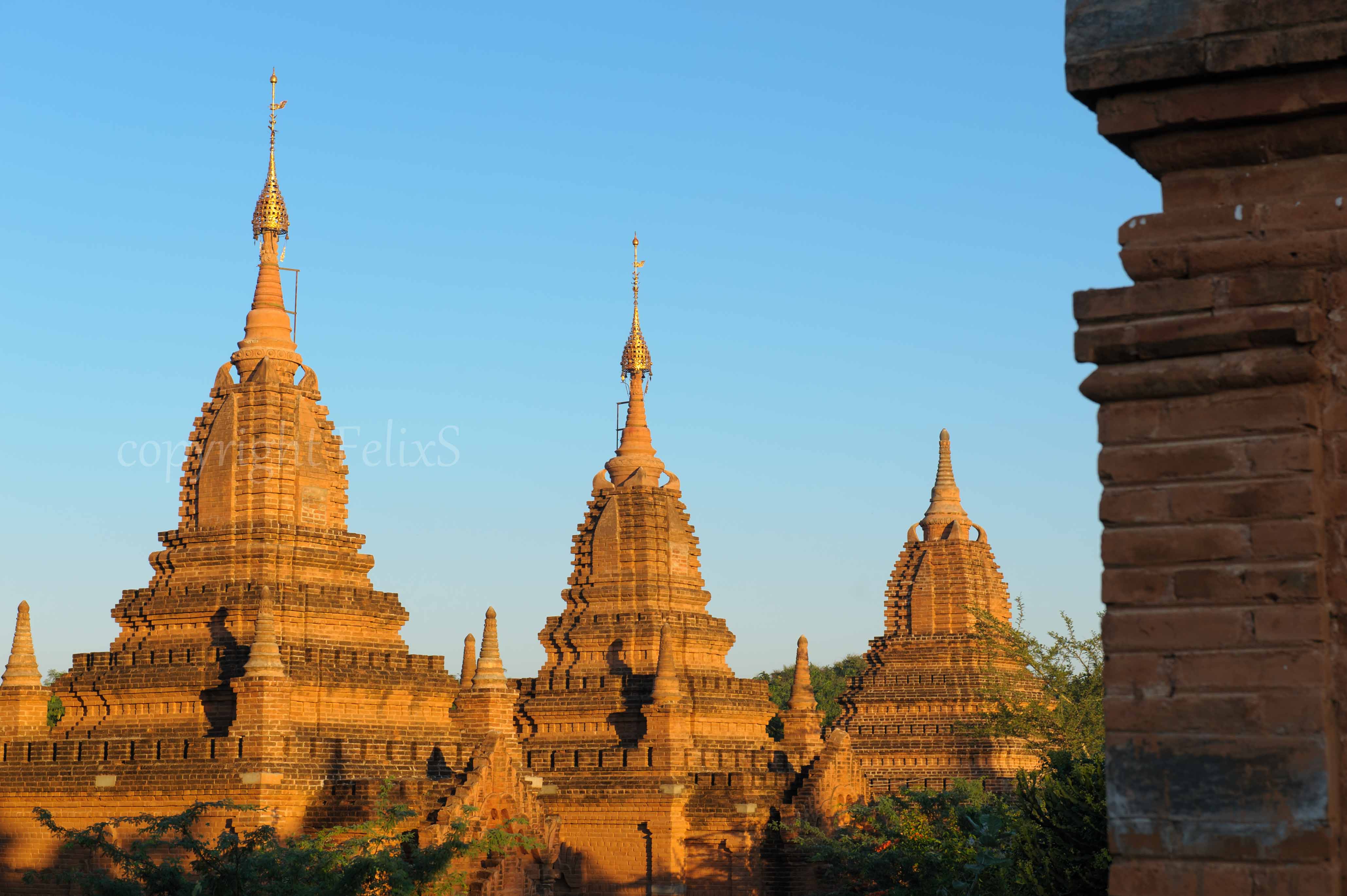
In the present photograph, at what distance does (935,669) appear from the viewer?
67312 mm

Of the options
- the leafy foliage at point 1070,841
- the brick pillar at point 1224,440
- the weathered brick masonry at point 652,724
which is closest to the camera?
the brick pillar at point 1224,440

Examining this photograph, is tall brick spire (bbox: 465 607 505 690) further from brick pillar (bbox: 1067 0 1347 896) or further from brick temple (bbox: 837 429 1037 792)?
brick pillar (bbox: 1067 0 1347 896)

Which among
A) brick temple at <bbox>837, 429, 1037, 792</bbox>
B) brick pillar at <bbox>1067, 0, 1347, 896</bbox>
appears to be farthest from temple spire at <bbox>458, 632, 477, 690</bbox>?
brick pillar at <bbox>1067, 0, 1347, 896</bbox>

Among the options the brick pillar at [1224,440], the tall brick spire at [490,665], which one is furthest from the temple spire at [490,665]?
the brick pillar at [1224,440]

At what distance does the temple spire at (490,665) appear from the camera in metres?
43.8

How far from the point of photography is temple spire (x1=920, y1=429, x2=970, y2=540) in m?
71.3

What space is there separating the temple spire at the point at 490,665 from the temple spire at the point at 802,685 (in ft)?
33.3

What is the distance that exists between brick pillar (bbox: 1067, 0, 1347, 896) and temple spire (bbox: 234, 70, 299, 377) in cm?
3670

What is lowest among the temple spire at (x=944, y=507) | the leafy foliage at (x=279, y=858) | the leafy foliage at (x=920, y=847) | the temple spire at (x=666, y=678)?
the leafy foliage at (x=920, y=847)

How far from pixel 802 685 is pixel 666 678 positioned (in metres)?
6.37

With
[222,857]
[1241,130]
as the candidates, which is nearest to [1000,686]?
[222,857]

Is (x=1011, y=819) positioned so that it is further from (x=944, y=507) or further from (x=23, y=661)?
(x=944, y=507)

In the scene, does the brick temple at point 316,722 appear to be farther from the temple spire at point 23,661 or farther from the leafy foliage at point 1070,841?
the leafy foliage at point 1070,841

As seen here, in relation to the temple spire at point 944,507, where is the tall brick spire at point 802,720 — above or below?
below
